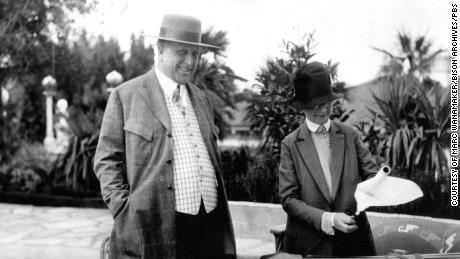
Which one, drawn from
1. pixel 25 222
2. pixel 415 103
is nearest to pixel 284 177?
pixel 415 103

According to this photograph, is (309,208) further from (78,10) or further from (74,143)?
(78,10)

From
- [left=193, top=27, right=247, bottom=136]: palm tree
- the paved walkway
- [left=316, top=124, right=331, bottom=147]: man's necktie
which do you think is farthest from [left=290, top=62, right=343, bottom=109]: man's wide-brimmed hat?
[left=193, top=27, right=247, bottom=136]: palm tree

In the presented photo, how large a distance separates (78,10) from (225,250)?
37.8 ft

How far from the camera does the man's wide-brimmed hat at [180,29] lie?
2785 millimetres

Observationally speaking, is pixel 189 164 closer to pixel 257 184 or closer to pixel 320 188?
pixel 320 188

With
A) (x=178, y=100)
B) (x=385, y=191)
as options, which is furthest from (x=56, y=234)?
(x=385, y=191)

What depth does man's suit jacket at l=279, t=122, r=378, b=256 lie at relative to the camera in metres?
2.77

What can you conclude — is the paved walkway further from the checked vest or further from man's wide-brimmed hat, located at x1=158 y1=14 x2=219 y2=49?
man's wide-brimmed hat, located at x1=158 y1=14 x2=219 y2=49

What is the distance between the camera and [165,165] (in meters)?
2.62

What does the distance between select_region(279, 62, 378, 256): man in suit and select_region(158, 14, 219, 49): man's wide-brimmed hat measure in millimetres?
575

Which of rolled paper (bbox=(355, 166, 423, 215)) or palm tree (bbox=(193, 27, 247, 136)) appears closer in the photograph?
rolled paper (bbox=(355, 166, 423, 215))

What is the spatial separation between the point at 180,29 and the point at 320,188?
1046mm

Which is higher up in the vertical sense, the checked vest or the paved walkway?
the checked vest

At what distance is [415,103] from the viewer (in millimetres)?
7301
